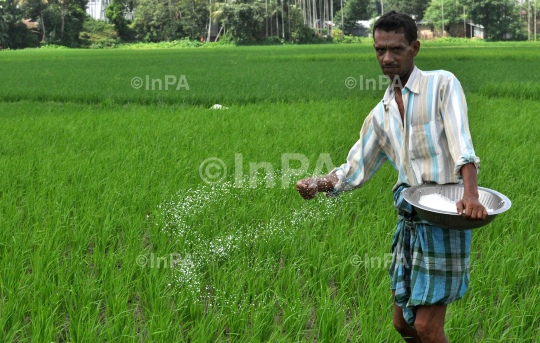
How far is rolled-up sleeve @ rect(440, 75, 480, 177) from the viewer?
47.9 inches

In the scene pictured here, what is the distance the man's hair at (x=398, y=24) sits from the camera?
134 cm

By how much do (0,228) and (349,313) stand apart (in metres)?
1.95

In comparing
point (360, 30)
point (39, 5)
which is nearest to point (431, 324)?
point (39, 5)

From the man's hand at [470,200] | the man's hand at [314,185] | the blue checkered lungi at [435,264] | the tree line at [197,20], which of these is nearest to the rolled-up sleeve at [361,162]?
the man's hand at [314,185]

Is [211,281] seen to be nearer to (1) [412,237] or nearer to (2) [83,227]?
(2) [83,227]

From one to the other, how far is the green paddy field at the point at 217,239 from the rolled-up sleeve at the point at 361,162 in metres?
0.57

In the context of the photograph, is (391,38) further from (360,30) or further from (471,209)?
(360,30)

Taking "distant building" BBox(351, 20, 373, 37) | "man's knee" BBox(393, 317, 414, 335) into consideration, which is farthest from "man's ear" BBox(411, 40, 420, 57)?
"distant building" BBox(351, 20, 373, 37)

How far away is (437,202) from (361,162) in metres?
0.31

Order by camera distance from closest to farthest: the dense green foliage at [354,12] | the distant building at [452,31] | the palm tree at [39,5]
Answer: the palm tree at [39,5]
the distant building at [452,31]
the dense green foliage at [354,12]

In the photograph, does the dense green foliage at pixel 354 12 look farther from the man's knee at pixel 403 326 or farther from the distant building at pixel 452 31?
the man's knee at pixel 403 326

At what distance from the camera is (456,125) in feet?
4.17

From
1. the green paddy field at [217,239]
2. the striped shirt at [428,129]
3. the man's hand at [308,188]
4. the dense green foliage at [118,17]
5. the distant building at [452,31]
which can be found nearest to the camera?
the striped shirt at [428,129]

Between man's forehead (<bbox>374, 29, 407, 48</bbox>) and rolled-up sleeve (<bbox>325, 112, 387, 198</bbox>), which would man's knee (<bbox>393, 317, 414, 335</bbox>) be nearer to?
rolled-up sleeve (<bbox>325, 112, 387, 198</bbox>)
